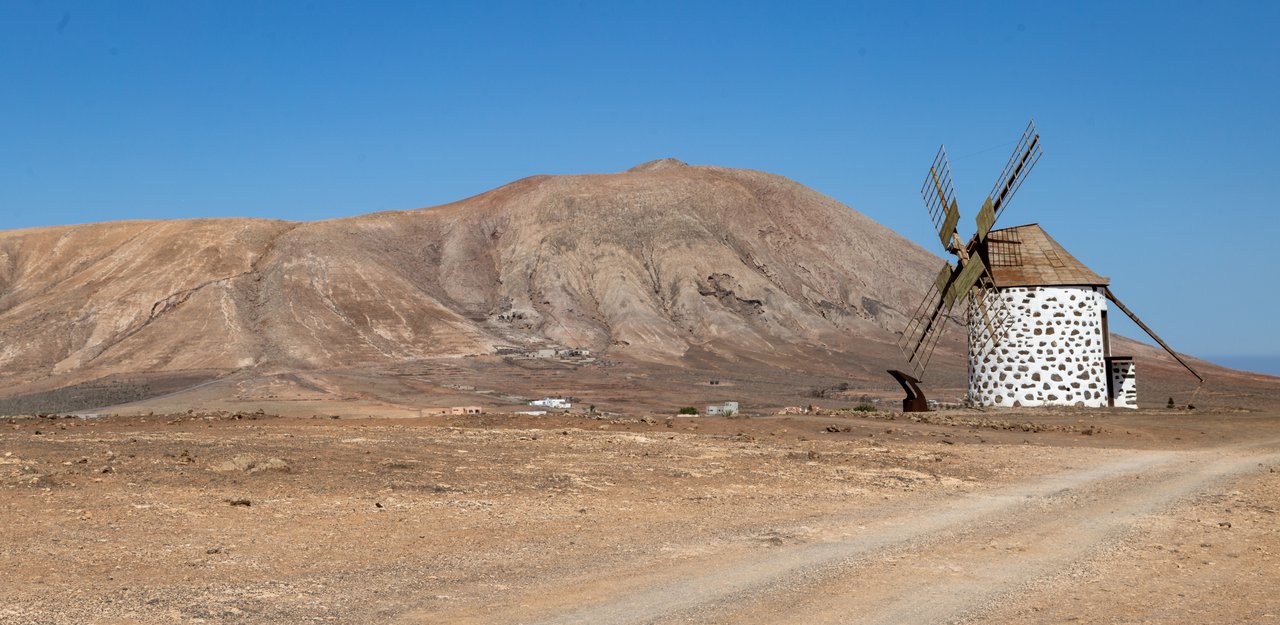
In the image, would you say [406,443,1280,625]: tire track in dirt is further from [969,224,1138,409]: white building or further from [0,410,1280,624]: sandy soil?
[969,224,1138,409]: white building

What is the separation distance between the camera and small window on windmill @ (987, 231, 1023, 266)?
3766 centimetres

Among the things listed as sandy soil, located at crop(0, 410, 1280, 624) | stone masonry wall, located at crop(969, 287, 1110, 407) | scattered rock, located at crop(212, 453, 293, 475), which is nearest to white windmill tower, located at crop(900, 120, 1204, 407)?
stone masonry wall, located at crop(969, 287, 1110, 407)

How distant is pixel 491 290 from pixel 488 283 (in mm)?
1153

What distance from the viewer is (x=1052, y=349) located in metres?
36.8

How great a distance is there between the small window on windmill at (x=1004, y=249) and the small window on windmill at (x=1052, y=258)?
2.66 feet

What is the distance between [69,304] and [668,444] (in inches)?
2695

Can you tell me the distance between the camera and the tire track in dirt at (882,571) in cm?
971

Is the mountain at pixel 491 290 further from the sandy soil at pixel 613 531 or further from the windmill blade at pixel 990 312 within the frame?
the sandy soil at pixel 613 531

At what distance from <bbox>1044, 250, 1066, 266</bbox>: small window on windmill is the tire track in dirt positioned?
68.6 feet

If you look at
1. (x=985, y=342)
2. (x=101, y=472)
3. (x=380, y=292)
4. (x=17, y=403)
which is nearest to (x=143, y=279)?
(x=380, y=292)

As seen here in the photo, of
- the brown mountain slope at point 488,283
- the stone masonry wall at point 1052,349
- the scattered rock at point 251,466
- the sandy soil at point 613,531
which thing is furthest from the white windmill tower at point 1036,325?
the brown mountain slope at point 488,283

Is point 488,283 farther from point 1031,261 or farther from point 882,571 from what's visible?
point 882,571

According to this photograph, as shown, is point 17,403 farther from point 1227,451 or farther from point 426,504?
point 1227,451

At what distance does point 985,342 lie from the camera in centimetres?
3812
